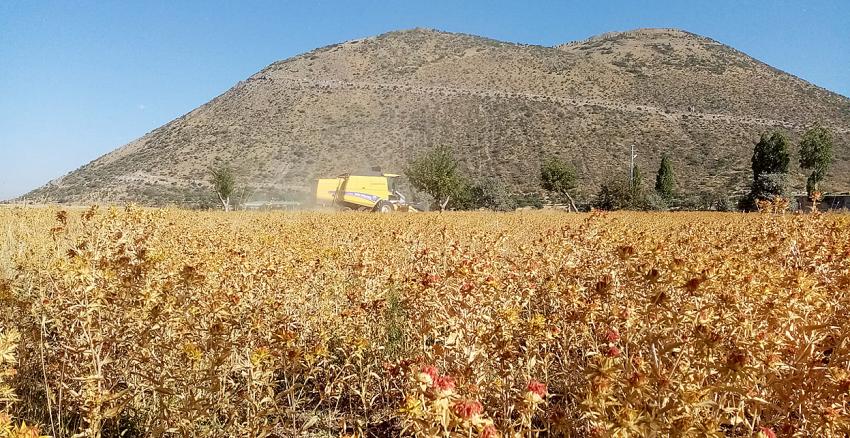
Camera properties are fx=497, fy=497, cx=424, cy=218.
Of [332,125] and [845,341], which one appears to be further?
[332,125]

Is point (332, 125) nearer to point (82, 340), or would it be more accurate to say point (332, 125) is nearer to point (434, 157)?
point (434, 157)

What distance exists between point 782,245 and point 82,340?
219 inches

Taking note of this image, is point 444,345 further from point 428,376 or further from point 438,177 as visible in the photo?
point 438,177

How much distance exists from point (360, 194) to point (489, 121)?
32447 mm

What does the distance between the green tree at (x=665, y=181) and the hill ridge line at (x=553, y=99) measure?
17.4 meters

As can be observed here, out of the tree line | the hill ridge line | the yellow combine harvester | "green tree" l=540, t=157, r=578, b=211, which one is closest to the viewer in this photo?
the yellow combine harvester

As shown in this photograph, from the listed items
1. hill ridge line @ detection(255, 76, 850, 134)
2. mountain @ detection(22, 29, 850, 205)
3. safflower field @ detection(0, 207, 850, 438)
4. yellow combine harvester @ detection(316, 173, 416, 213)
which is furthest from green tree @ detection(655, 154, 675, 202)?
safflower field @ detection(0, 207, 850, 438)

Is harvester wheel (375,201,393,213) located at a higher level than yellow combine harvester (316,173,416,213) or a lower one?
lower

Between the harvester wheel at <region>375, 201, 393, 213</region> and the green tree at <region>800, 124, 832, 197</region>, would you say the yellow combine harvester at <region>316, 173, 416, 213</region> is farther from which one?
the green tree at <region>800, 124, 832, 197</region>

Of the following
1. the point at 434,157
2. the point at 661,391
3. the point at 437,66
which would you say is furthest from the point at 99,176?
the point at 661,391

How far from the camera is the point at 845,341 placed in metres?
1.90

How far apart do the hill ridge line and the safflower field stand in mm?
55301

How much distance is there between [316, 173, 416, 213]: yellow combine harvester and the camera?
26203 mm

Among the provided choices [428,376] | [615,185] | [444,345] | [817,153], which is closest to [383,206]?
[615,185]
